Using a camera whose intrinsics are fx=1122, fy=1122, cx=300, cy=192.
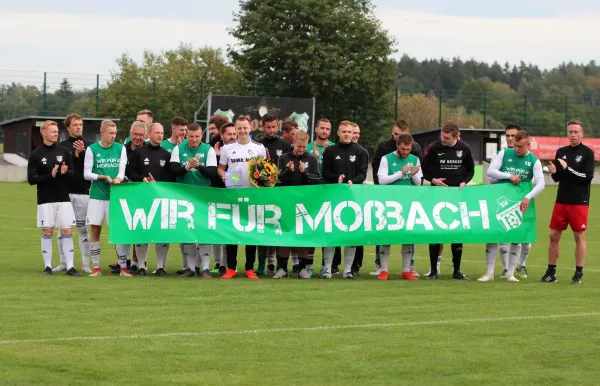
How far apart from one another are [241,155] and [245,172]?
0.24m

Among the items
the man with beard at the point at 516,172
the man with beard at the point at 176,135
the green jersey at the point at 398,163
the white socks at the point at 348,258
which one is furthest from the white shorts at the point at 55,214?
the man with beard at the point at 516,172

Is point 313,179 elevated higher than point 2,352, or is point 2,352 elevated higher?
point 313,179

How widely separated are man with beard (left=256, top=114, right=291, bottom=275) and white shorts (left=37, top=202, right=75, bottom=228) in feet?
8.84

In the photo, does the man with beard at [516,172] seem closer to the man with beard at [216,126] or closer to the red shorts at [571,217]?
the red shorts at [571,217]

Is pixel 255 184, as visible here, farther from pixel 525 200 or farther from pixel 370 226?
pixel 525 200

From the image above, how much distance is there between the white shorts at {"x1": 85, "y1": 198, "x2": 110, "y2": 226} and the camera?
14680 millimetres

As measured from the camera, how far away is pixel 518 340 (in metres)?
9.60

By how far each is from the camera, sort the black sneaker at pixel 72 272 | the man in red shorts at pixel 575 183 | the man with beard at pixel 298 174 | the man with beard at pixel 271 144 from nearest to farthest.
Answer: the man in red shorts at pixel 575 183 < the black sneaker at pixel 72 272 < the man with beard at pixel 298 174 < the man with beard at pixel 271 144

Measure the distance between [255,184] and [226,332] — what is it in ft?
16.4

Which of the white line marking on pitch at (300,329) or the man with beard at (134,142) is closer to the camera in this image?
the white line marking on pitch at (300,329)

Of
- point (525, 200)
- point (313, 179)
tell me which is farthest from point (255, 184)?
point (525, 200)

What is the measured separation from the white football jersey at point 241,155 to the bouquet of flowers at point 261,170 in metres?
0.12

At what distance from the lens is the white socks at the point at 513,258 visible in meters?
14.9

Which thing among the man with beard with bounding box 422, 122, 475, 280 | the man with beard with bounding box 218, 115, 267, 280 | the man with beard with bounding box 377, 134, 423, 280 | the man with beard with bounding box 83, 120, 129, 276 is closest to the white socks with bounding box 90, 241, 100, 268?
the man with beard with bounding box 83, 120, 129, 276
